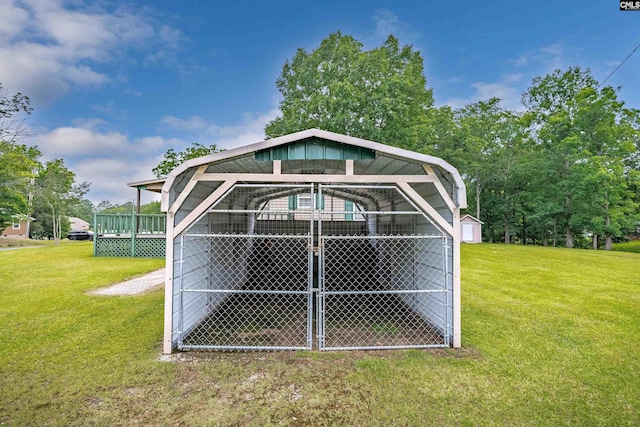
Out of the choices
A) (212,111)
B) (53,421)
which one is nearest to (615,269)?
(53,421)

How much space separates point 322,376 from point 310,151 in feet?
8.61

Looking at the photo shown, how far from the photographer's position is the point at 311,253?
12.6ft

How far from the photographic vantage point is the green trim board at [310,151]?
3891 mm

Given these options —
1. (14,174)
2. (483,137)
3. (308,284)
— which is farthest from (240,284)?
(483,137)

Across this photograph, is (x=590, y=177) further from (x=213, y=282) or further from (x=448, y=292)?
(x=213, y=282)

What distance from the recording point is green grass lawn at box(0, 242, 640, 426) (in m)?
2.63

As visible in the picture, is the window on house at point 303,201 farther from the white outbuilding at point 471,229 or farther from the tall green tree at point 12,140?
the white outbuilding at point 471,229

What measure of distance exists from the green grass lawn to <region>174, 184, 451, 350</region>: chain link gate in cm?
50

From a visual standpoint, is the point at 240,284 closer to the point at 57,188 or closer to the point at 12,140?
the point at 12,140

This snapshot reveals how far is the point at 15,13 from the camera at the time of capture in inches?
395

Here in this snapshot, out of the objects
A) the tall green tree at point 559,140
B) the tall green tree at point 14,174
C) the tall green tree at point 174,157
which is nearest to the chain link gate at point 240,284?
the tall green tree at point 174,157

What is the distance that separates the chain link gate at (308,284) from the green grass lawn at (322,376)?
0.50 m

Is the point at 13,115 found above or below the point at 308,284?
above

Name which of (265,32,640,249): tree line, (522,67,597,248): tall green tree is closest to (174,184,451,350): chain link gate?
(265,32,640,249): tree line
